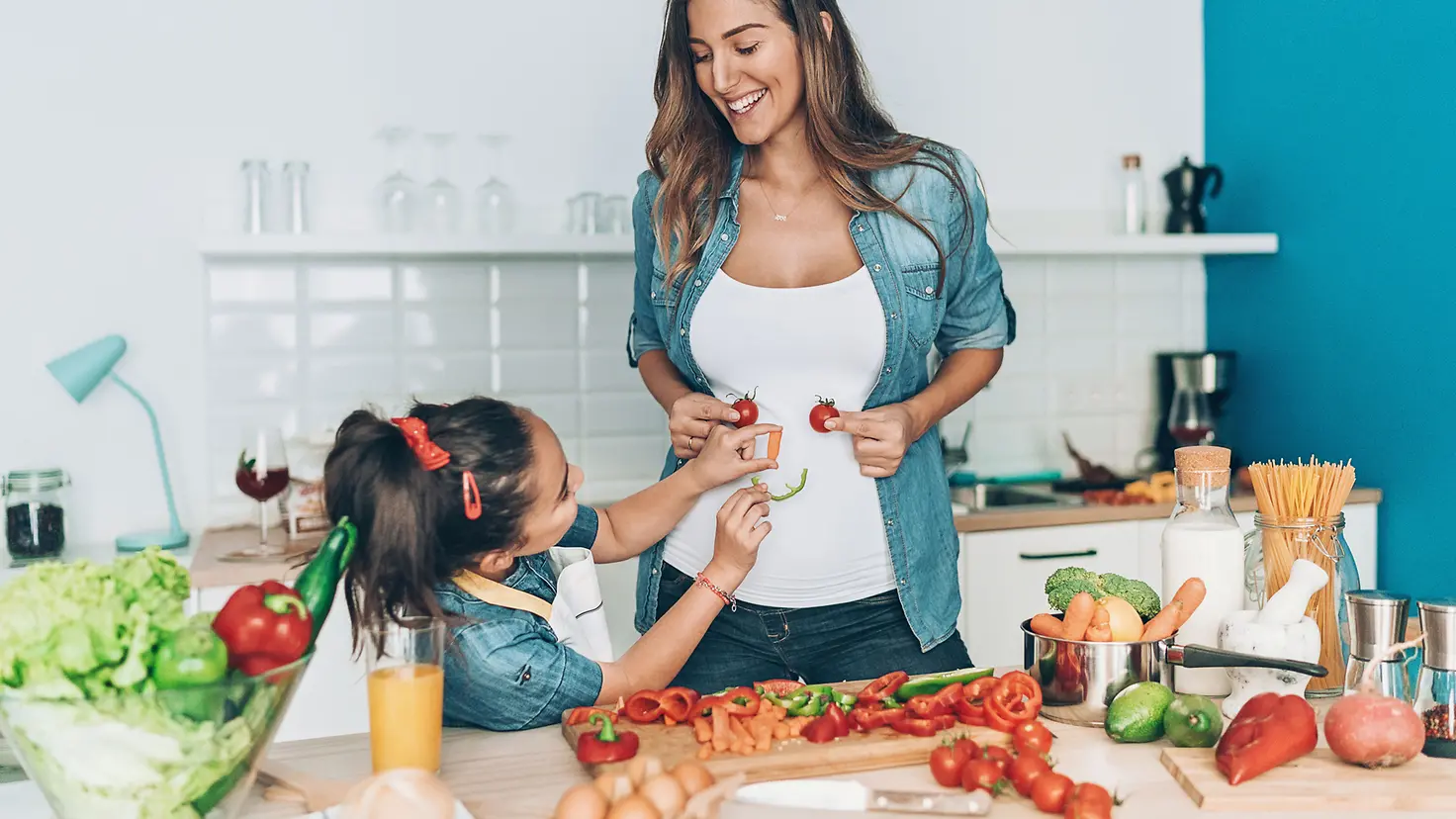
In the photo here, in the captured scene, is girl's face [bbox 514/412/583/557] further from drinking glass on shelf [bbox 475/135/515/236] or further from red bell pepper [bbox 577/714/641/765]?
drinking glass on shelf [bbox 475/135/515/236]

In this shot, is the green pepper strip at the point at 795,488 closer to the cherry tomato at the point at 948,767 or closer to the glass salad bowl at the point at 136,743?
the cherry tomato at the point at 948,767

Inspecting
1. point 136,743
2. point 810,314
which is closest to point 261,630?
point 136,743

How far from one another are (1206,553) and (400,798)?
3.12 feet

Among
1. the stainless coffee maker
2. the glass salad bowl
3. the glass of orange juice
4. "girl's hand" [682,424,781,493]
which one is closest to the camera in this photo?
the glass salad bowl

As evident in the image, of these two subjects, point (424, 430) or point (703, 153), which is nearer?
point (424, 430)

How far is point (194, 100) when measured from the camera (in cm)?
307

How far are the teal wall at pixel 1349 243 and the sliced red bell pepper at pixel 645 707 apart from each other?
2.35m

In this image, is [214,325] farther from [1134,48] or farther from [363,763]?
[1134,48]

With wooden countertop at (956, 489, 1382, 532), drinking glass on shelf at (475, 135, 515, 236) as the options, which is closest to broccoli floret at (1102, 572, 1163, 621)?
wooden countertop at (956, 489, 1382, 532)

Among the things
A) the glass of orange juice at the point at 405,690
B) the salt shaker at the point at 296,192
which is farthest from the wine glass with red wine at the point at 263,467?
the glass of orange juice at the point at 405,690

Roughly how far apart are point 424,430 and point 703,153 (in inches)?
34.5

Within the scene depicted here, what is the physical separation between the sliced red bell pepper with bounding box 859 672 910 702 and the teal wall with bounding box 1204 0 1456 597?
212 centimetres

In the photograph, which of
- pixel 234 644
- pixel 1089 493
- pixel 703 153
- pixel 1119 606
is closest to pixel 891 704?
pixel 1119 606

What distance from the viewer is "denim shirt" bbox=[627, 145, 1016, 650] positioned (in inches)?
79.0
